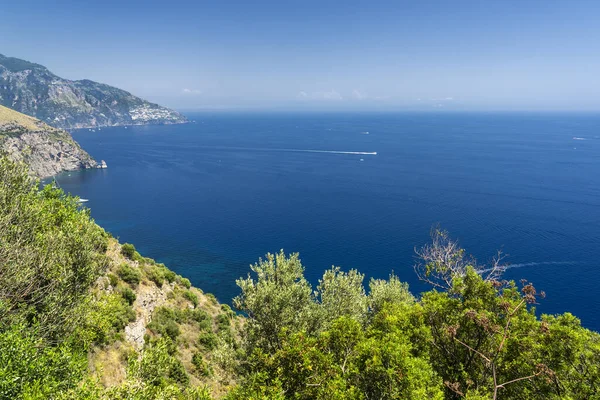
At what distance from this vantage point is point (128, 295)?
113 feet

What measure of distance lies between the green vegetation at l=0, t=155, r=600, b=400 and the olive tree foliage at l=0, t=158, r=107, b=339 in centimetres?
8

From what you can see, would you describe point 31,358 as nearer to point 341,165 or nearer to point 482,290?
point 482,290

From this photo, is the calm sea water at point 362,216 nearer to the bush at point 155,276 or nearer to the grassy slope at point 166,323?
the grassy slope at point 166,323

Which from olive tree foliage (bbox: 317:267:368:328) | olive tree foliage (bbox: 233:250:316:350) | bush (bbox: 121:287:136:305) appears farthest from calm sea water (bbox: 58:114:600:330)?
olive tree foliage (bbox: 233:250:316:350)

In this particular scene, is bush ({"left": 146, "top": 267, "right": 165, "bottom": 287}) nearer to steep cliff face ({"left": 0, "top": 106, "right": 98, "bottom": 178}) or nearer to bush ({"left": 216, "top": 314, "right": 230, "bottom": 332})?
bush ({"left": 216, "top": 314, "right": 230, "bottom": 332})

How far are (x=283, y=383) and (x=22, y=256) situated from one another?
17.1 meters

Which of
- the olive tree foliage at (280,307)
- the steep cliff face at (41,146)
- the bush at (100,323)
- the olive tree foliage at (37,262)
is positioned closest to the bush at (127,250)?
the bush at (100,323)

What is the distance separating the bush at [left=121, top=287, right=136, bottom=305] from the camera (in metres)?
34.1

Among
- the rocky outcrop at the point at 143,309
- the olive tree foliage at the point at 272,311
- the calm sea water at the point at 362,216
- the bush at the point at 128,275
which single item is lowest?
the calm sea water at the point at 362,216

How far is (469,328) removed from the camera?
54.5 feet

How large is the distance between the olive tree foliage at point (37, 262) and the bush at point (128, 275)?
48.2ft

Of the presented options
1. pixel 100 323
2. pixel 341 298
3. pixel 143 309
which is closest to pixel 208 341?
pixel 143 309

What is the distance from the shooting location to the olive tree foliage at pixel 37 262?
17.6 meters

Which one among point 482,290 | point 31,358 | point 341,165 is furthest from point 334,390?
point 341,165
